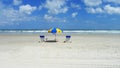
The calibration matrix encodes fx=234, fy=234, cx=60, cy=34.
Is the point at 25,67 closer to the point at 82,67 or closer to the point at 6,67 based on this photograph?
the point at 6,67

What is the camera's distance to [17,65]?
30.8 feet

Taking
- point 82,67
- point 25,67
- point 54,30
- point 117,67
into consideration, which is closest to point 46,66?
point 25,67

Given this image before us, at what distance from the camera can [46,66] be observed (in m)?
9.17

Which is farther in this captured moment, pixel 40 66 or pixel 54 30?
pixel 54 30

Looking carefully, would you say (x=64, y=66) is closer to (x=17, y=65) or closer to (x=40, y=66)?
(x=40, y=66)

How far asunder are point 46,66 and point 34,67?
51cm

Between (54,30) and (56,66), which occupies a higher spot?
(54,30)

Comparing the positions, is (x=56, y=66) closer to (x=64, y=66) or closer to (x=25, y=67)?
(x=64, y=66)

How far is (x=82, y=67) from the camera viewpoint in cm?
895

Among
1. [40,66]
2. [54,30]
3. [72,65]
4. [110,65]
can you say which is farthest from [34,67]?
[54,30]

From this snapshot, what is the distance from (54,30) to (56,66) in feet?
39.2

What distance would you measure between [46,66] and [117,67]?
8.95ft

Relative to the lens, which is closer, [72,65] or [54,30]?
[72,65]

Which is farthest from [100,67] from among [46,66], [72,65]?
[46,66]
